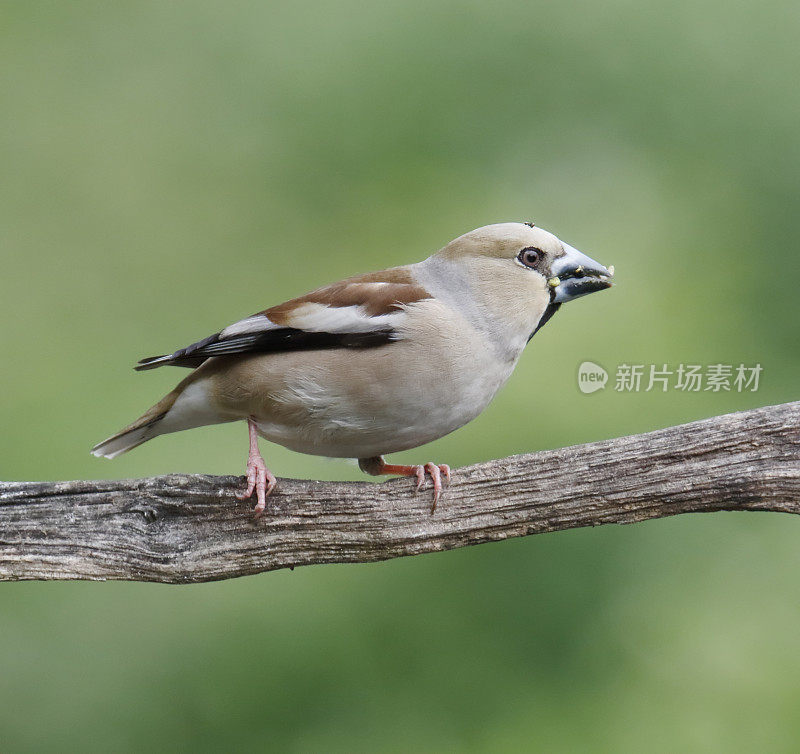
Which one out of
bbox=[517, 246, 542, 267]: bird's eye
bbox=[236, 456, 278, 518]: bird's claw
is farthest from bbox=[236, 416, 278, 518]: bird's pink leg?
bbox=[517, 246, 542, 267]: bird's eye

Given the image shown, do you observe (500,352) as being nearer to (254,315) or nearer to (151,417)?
(254,315)

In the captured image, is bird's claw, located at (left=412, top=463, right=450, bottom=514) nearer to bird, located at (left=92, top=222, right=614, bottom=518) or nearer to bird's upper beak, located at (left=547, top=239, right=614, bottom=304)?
bird, located at (left=92, top=222, right=614, bottom=518)

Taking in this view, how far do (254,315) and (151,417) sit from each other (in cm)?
47

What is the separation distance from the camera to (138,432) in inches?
116

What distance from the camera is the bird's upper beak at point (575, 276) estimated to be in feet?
8.49

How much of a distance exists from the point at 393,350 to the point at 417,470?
1.11ft

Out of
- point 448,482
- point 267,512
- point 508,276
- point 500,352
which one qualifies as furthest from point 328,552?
point 508,276

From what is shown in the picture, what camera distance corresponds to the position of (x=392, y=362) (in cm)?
247

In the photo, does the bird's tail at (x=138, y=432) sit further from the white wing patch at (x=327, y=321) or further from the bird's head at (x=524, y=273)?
the bird's head at (x=524, y=273)

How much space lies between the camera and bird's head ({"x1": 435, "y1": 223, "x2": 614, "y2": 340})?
258 centimetres

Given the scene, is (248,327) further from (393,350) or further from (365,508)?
(365,508)

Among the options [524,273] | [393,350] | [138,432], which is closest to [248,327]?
[393,350]

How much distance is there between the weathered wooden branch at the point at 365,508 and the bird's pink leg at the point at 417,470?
3 cm

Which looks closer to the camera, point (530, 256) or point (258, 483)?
point (258, 483)
